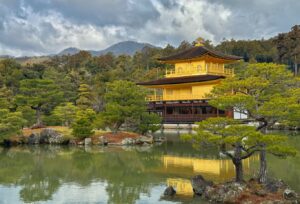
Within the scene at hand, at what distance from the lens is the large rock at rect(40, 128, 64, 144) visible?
26156 mm

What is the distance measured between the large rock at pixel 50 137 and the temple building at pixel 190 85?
1005 cm

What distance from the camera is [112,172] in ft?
51.9

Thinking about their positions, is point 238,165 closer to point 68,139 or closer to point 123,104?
point 123,104

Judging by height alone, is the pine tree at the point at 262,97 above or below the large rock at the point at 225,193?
above

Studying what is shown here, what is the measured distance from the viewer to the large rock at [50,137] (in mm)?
26156

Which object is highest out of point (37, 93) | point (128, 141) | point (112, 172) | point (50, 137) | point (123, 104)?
point (37, 93)

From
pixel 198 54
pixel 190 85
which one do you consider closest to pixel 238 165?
pixel 190 85

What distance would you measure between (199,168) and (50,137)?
1369cm

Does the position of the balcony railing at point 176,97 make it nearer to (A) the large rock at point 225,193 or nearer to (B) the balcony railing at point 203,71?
(B) the balcony railing at point 203,71

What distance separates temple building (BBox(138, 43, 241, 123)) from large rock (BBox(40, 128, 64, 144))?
1005 cm

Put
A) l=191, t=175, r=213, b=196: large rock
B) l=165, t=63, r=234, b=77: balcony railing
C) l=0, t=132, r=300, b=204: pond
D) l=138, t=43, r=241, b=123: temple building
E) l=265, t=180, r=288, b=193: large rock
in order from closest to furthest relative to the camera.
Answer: l=265, t=180, r=288, b=193: large rock < l=191, t=175, r=213, b=196: large rock < l=0, t=132, r=300, b=204: pond < l=138, t=43, r=241, b=123: temple building < l=165, t=63, r=234, b=77: balcony railing

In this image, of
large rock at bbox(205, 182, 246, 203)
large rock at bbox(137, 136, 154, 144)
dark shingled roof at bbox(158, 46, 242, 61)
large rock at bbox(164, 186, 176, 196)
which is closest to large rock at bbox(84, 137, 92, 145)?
large rock at bbox(137, 136, 154, 144)

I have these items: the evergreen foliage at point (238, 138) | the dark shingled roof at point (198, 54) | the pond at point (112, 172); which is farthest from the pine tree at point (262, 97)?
the dark shingled roof at point (198, 54)

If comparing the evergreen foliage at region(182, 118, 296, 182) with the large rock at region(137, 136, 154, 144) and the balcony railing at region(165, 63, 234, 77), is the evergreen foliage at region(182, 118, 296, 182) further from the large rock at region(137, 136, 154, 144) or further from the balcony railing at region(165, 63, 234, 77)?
the balcony railing at region(165, 63, 234, 77)
